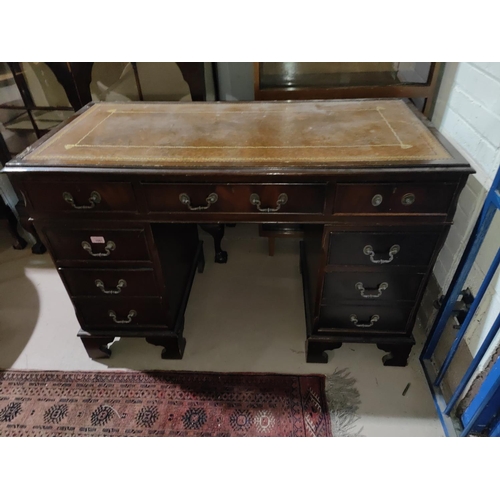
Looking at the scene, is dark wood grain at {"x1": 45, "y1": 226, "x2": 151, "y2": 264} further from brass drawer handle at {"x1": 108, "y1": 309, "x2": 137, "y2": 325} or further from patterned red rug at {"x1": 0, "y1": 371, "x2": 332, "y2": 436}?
patterned red rug at {"x1": 0, "y1": 371, "x2": 332, "y2": 436}

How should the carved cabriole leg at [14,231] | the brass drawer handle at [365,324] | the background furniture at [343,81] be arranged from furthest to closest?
1. the carved cabriole leg at [14,231]
2. the background furniture at [343,81]
3. the brass drawer handle at [365,324]

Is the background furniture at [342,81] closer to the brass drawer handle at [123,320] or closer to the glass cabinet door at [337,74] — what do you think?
the glass cabinet door at [337,74]

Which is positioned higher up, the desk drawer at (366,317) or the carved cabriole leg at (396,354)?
the desk drawer at (366,317)

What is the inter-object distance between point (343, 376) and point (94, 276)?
107 cm

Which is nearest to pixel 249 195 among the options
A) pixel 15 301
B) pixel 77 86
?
pixel 77 86

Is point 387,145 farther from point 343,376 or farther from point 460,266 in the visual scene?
point 343,376

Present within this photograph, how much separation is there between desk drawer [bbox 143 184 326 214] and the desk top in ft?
0.22

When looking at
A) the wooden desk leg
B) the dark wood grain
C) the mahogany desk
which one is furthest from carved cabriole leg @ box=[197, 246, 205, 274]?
the dark wood grain

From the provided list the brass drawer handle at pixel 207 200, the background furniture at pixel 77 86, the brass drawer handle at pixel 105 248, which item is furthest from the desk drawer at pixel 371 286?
the background furniture at pixel 77 86

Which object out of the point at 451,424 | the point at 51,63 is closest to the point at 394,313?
the point at 451,424

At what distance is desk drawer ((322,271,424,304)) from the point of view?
1314 mm

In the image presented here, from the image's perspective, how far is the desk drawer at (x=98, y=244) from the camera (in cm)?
127

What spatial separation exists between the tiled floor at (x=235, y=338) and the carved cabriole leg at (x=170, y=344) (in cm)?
3

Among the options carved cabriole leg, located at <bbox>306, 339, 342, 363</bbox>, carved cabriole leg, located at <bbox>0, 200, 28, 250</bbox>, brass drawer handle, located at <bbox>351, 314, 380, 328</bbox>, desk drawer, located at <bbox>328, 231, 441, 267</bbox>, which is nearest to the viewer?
desk drawer, located at <bbox>328, 231, 441, 267</bbox>
